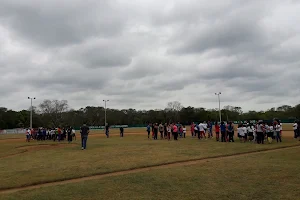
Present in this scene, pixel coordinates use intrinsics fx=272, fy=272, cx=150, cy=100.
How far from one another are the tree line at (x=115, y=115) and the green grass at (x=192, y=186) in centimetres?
8171

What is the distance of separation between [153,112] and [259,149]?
101 metres

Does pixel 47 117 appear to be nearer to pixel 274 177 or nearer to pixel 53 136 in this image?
pixel 53 136

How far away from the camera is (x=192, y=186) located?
298 inches

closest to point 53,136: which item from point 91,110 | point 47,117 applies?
point 47,117

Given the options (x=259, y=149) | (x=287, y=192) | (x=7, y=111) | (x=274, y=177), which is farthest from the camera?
(x=7, y=111)

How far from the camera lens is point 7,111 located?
10306cm

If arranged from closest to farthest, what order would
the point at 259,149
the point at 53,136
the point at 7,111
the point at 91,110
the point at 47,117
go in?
the point at 259,149
the point at 53,136
the point at 47,117
the point at 7,111
the point at 91,110

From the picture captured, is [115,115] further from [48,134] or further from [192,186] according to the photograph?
[192,186]

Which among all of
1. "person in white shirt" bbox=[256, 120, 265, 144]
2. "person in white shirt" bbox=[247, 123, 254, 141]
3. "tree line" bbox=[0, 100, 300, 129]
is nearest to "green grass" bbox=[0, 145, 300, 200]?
"person in white shirt" bbox=[256, 120, 265, 144]

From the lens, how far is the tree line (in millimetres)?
93938

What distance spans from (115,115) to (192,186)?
109 meters

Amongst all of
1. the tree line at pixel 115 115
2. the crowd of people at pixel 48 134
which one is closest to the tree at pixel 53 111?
the tree line at pixel 115 115

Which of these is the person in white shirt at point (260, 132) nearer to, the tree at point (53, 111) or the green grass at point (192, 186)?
the green grass at point (192, 186)

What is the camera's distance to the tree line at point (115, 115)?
9394cm
